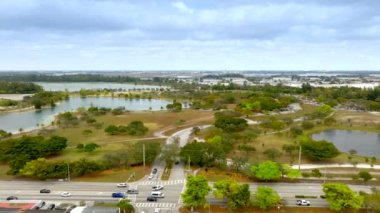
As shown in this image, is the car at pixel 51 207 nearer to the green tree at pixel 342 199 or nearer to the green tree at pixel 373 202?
the green tree at pixel 342 199

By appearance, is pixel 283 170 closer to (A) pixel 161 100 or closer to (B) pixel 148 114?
(B) pixel 148 114

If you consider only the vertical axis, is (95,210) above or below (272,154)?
below

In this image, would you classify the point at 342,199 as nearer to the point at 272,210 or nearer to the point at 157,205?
the point at 272,210

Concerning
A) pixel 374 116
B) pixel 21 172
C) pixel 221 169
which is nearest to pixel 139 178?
pixel 221 169

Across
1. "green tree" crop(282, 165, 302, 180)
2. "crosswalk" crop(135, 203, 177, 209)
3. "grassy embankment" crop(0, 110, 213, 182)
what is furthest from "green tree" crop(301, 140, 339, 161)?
"crosswalk" crop(135, 203, 177, 209)

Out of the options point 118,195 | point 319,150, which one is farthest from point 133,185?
point 319,150

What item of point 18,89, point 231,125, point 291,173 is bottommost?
point 291,173
